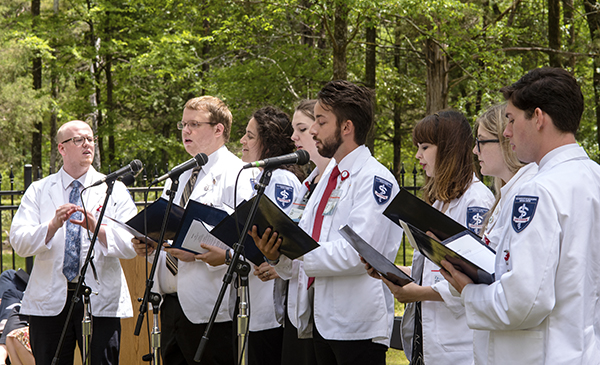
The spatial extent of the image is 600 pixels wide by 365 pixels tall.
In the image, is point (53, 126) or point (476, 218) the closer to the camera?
point (476, 218)

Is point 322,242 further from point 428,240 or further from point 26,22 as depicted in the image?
point 26,22

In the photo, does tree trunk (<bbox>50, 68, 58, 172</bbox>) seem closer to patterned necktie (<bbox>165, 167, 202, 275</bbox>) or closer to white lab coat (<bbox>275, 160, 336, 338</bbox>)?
patterned necktie (<bbox>165, 167, 202, 275</bbox>)

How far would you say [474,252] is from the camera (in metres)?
1.93

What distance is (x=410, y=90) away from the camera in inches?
550

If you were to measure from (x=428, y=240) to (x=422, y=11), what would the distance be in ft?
22.7

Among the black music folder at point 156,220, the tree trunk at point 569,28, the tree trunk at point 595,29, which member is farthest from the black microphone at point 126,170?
the tree trunk at point 569,28

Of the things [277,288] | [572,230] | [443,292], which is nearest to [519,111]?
[572,230]

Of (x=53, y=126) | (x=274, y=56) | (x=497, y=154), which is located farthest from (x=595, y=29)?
(x=53, y=126)

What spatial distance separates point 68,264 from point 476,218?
259 centimetres

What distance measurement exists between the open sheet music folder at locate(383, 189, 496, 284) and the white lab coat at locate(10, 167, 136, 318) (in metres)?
2.21

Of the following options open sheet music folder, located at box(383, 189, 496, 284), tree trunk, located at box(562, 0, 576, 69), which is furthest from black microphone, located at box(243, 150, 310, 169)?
tree trunk, located at box(562, 0, 576, 69)

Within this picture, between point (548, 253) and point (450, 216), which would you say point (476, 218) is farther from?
point (548, 253)

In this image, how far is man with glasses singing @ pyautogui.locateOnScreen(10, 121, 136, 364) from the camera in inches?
142

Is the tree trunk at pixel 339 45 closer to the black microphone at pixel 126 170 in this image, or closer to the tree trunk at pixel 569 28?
the tree trunk at pixel 569 28
